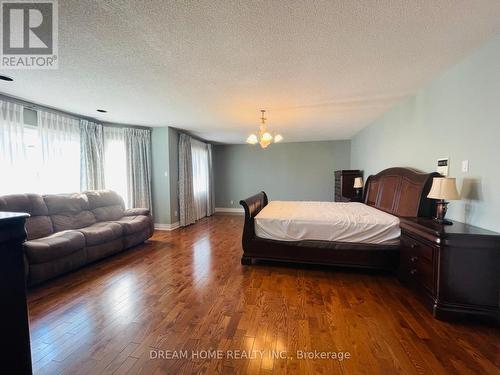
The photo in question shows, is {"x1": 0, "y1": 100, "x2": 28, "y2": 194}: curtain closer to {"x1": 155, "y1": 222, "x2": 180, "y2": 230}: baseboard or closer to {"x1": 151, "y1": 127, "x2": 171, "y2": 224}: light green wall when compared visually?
{"x1": 151, "y1": 127, "x2": 171, "y2": 224}: light green wall

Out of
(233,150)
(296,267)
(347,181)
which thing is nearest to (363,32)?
(296,267)

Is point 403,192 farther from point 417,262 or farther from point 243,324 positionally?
point 243,324

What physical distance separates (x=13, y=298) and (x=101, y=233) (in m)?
2.47

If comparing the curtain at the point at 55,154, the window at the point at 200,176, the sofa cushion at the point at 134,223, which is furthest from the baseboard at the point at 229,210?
the curtain at the point at 55,154

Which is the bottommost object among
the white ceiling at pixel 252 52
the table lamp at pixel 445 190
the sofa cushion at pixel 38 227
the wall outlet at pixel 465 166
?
the sofa cushion at pixel 38 227

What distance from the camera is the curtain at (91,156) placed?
406cm

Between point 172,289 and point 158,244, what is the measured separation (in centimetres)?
183

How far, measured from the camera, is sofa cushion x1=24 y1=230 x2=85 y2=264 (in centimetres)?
236

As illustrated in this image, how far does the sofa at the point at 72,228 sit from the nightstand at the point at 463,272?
4.06 m

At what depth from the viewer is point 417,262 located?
7.02 feet

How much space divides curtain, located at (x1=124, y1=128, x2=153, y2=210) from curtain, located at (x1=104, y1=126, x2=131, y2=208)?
0.27ft

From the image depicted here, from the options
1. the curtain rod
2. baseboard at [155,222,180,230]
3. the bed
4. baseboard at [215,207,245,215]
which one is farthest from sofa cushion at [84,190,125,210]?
baseboard at [215,207,245,215]

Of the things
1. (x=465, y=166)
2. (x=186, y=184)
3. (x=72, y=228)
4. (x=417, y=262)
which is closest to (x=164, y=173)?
(x=186, y=184)

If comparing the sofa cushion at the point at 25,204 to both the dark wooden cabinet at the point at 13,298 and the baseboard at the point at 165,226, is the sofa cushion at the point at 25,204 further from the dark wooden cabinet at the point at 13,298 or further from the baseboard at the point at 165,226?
the dark wooden cabinet at the point at 13,298
